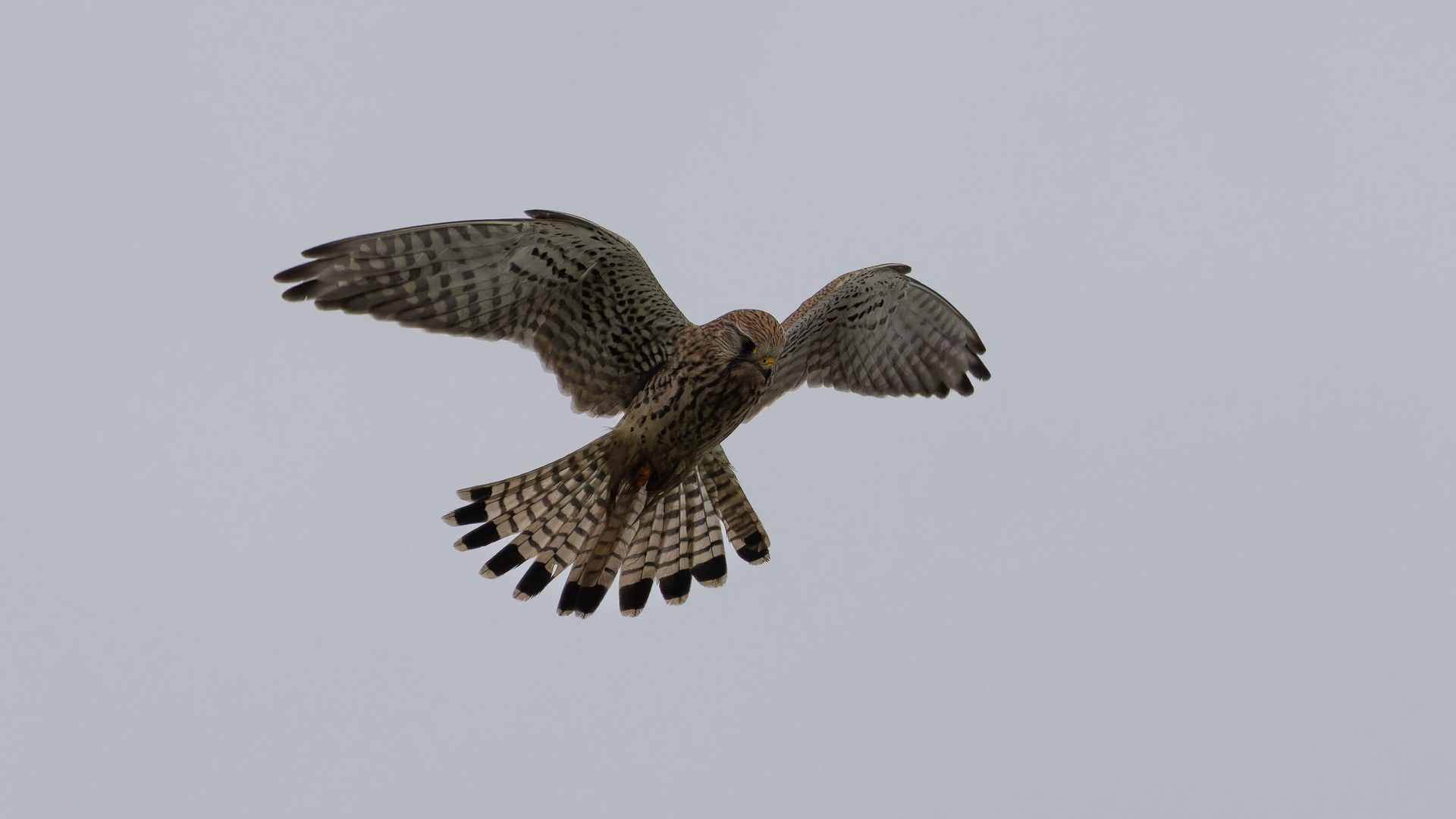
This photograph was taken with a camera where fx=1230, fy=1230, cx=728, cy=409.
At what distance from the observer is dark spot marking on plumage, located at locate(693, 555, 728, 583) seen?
8438 millimetres

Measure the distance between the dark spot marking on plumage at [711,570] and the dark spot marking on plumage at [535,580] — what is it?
1.05 m

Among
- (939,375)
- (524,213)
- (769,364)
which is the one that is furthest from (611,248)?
(939,375)

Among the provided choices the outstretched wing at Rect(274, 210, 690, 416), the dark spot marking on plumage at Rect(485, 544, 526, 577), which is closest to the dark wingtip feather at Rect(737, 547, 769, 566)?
the outstretched wing at Rect(274, 210, 690, 416)

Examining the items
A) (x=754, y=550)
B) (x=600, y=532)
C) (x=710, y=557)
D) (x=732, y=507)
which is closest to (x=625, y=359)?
(x=600, y=532)

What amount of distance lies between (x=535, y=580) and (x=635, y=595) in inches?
28.7

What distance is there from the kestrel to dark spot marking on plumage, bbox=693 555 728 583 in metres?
0.01

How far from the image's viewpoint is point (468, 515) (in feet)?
26.0

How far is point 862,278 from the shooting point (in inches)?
336

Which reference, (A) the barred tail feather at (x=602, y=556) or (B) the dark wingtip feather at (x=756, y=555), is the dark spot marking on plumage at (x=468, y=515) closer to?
(A) the barred tail feather at (x=602, y=556)

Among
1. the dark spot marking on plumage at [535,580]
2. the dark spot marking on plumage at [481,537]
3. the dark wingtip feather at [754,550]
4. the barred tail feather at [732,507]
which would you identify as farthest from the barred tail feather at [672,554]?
the dark spot marking on plumage at [481,537]

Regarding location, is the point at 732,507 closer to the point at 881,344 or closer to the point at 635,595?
the point at 635,595

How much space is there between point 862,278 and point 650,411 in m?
1.84

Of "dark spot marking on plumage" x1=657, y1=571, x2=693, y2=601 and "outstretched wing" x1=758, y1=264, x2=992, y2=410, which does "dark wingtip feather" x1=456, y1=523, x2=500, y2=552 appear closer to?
"dark spot marking on plumage" x1=657, y1=571, x2=693, y2=601

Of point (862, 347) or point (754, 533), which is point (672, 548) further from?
point (862, 347)
